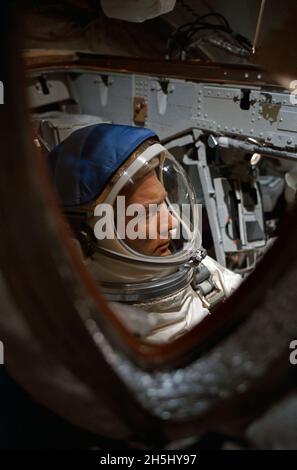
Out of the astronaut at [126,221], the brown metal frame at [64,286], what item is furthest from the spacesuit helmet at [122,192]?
the brown metal frame at [64,286]

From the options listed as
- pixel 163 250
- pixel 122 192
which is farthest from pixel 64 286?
pixel 163 250

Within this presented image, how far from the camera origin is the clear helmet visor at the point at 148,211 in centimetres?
99

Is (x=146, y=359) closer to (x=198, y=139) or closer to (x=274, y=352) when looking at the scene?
(x=274, y=352)

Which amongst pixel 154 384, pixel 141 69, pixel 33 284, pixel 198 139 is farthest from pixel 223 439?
pixel 141 69

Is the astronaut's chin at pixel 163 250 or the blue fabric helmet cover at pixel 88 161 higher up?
the blue fabric helmet cover at pixel 88 161

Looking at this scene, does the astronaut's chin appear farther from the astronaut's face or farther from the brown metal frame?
the brown metal frame

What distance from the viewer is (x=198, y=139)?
1.96 metres

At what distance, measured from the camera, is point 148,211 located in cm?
107

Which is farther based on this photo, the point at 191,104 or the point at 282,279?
the point at 191,104

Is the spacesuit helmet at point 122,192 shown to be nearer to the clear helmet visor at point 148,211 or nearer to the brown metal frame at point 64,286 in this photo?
the clear helmet visor at point 148,211

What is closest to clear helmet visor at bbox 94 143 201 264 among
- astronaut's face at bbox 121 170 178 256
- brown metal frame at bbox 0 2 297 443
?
astronaut's face at bbox 121 170 178 256

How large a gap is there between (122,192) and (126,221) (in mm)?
87

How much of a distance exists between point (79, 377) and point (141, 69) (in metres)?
1.83

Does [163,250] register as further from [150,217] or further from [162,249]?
[150,217]
